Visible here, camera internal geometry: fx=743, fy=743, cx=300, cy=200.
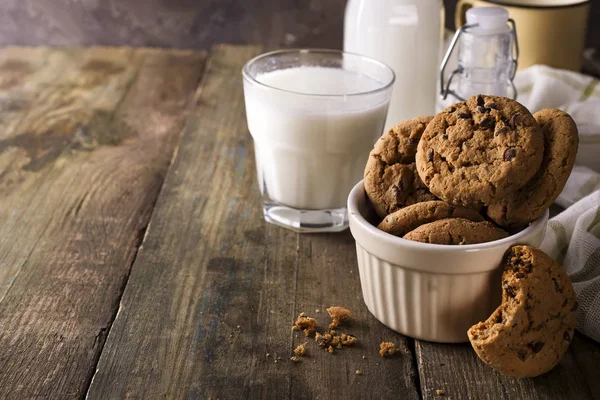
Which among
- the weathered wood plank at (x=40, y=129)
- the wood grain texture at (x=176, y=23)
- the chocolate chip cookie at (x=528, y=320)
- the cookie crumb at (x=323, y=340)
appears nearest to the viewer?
the chocolate chip cookie at (x=528, y=320)

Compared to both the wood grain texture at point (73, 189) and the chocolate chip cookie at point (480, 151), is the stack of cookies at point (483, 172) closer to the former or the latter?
the chocolate chip cookie at point (480, 151)

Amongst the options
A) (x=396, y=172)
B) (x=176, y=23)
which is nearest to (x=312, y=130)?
(x=396, y=172)

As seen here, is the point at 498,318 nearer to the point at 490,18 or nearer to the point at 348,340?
the point at 348,340

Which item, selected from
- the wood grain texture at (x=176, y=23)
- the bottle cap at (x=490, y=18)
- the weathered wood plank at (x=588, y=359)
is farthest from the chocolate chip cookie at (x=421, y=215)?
the wood grain texture at (x=176, y=23)

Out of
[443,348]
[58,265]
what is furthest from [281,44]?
[443,348]

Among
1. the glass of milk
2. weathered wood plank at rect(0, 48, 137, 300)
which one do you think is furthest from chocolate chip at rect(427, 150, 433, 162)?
weathered wood plank at rect(0, 48, 137, 300)

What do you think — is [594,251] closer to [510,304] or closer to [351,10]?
[510,304]

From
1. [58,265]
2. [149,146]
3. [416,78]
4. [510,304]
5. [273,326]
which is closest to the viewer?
[510,304]
